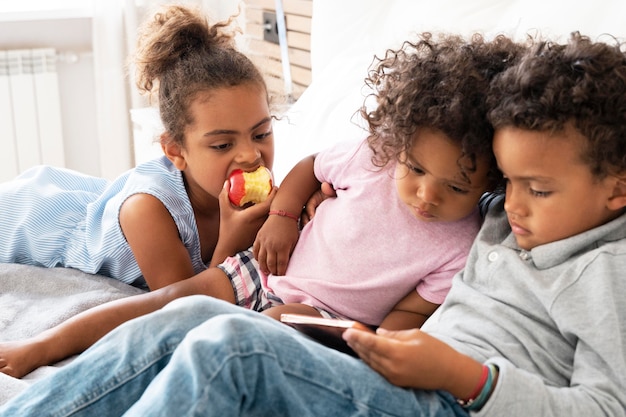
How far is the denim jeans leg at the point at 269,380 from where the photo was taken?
3.08 ft

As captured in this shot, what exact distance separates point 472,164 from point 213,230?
2.56 ft

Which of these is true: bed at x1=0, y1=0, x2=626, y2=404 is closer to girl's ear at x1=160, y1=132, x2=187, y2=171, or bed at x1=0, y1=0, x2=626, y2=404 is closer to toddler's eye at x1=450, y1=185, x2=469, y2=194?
girl's ear at x1=160, y1=132, x2=187, y2=171

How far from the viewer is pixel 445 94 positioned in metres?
1.19

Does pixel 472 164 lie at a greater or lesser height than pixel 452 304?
greater

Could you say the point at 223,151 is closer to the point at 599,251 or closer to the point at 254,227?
the point at 254,227

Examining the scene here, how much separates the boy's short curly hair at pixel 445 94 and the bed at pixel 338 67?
259mm

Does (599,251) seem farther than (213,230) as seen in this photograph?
No

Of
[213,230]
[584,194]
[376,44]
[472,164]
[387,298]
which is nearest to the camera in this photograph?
[584,194]

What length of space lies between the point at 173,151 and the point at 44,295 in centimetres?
41

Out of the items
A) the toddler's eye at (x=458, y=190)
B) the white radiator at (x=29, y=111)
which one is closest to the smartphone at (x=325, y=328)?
the toddler's eye at (x=458, y=190)

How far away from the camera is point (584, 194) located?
1070mm

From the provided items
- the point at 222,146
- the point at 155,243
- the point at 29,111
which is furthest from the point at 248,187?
the point at 29,111

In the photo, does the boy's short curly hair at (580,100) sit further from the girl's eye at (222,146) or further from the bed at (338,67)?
the girl's eye at (222,146)

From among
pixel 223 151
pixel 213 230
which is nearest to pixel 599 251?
pixel 223 151
